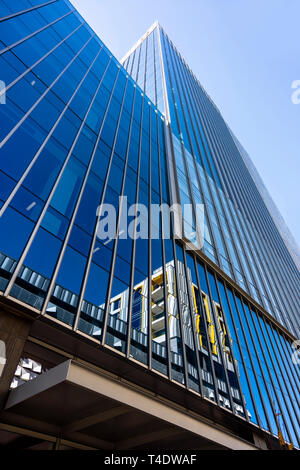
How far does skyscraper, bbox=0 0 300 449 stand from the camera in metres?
8.24

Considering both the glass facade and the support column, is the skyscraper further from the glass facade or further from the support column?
the glass facade

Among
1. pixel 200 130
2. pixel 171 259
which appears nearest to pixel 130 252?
pixel 171 259

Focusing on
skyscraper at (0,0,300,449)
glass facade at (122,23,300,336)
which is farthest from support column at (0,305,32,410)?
glass facade at (122,23,300,336)

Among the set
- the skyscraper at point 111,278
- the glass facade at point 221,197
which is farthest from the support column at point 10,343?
→ the glass facade at point 221,197

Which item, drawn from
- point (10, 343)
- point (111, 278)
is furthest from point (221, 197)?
point (10, 343)

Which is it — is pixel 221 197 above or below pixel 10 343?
above

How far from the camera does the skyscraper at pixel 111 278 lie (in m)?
8.24

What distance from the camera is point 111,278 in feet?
38.8

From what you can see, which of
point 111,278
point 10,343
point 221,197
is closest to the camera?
point 10,343

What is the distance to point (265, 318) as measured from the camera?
2359 cm

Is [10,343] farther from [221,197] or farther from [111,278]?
[221,197]

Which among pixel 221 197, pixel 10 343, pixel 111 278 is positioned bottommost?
pixel 10 343

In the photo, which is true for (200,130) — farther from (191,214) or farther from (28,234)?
(28,234)

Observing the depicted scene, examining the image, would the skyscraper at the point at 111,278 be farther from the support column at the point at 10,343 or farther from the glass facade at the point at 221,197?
the glass facade at the point at 221,197
